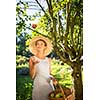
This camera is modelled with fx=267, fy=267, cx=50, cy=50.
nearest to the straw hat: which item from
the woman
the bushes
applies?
the woman

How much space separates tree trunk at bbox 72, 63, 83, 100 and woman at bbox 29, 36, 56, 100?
0.18 m

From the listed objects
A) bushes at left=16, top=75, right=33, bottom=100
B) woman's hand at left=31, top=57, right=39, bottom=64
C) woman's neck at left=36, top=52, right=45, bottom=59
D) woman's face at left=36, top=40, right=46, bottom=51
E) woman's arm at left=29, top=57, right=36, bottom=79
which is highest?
woman's face at left=36, top=40, right=46, bottom=51

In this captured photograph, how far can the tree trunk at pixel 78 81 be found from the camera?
1.88 m

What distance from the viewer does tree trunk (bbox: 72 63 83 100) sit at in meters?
1.88

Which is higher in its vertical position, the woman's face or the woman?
the woman's face

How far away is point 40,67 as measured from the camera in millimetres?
1868

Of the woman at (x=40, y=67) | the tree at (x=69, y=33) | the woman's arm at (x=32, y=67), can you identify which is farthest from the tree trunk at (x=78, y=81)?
the woman's arm at (x=32, y=67)

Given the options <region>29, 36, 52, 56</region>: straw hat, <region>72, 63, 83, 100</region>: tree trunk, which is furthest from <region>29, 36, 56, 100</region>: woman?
<region>72, 63, 83, 100</region>: tree trunk

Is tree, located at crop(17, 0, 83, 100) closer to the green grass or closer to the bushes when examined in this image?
the green grass

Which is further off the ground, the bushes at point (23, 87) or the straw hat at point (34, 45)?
the straw hat at point (34, 45)

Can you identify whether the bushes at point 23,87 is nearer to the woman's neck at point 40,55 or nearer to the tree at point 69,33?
the woman's neck at point 40,55
